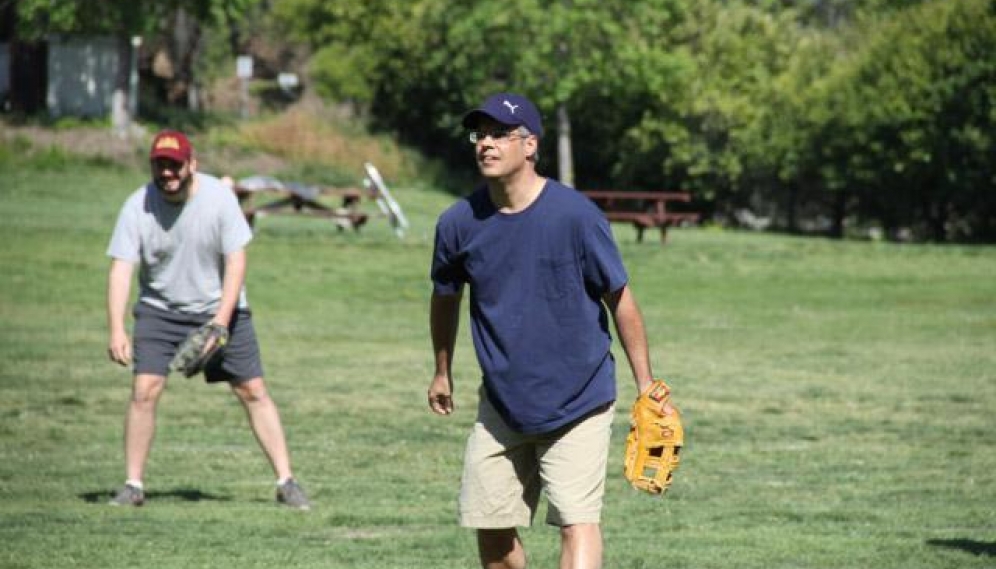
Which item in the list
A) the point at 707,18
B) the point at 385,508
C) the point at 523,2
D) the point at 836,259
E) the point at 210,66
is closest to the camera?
the point at 385,508

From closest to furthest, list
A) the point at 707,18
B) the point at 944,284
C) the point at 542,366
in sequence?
the point at 542,366 < the point at 944,284 < the point at 707,18

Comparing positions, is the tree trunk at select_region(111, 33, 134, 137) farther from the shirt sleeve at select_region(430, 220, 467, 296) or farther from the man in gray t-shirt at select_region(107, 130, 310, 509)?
the shirt sleeve at select_region(430, 220, 467, 296)

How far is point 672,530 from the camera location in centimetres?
973

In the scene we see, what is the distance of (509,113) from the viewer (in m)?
6.40

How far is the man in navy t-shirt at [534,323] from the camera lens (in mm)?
6359

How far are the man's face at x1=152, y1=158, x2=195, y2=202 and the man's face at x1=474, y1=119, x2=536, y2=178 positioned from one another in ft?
11.6

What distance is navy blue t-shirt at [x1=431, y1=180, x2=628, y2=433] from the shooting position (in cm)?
635

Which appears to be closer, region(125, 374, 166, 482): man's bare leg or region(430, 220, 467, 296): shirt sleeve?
region(430, 220, 467, 296): shirt sleeve

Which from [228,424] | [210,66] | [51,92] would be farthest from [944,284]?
[210,66]

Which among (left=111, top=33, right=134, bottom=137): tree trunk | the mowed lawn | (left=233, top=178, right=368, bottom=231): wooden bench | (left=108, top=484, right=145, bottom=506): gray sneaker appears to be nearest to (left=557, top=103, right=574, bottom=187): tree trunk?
(left=111, top=33, right=134, bottom=137): tree trunk

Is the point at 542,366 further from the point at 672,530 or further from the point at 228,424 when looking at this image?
the point at 228,424

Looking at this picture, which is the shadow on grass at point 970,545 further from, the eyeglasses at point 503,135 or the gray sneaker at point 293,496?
the eyeglasses at point 503,135

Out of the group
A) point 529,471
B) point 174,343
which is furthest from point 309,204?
point 529,471

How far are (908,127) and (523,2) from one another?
14.0m
